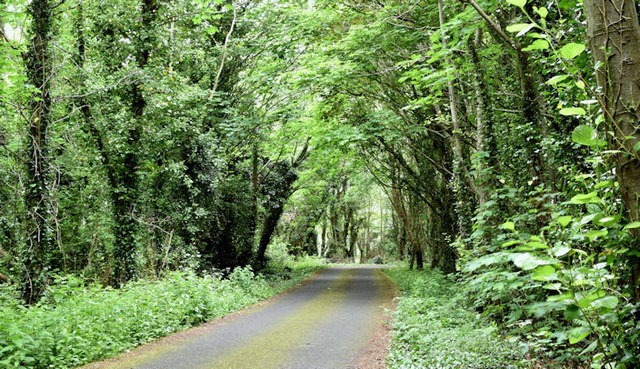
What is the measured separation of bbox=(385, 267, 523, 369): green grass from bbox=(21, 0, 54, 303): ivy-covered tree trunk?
7.72m

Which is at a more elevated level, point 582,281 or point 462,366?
point 582,281

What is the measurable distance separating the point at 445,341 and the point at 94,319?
6.76 metres

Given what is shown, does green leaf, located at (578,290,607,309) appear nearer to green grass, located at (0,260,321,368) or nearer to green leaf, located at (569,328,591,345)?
green leaf, located at (569,328,591,345)

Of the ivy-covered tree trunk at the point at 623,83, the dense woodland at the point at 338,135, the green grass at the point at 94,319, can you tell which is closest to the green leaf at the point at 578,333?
the dense woodland at the point at 338,135

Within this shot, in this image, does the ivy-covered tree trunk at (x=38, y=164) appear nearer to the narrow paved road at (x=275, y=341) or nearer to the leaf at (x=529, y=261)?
the narrow paved road at (x=275, y=341)

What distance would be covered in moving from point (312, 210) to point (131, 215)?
21.5 m

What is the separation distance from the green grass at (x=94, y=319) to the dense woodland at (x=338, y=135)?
1.53 meters

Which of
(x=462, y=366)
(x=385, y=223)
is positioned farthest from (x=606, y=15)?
(x=385, y=223)

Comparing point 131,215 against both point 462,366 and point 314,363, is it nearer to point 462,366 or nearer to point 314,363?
point 314,363

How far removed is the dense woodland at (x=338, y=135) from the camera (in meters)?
1.90

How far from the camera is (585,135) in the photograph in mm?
1822

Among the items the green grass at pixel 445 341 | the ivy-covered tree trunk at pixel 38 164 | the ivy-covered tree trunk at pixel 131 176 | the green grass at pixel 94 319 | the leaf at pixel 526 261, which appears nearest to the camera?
the leaf at pixel 526 261

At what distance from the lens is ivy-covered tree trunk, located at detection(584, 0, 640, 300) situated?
1796 mm

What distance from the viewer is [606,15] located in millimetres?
1952
